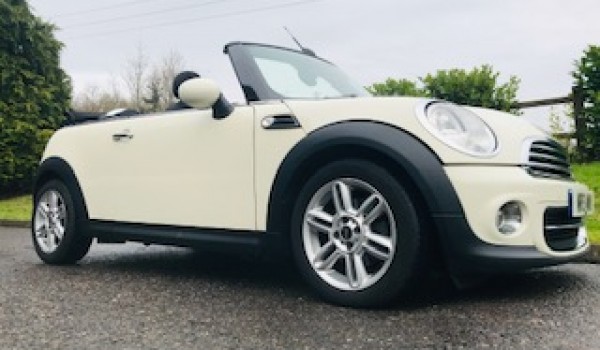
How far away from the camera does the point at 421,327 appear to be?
269cm

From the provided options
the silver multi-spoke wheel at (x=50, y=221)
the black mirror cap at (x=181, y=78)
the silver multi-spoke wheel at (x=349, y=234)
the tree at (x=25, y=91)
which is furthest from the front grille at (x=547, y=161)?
the tree at (x=25, y=91)

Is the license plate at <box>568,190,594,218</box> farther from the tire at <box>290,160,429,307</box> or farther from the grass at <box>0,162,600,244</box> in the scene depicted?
the grass at <box>0,162,600,244</box>

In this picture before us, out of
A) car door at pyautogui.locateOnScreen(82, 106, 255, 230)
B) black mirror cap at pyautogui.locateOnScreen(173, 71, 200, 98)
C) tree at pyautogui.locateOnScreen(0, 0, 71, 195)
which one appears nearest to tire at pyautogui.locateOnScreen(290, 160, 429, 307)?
car door at pyautogui.locateOnScreen(82, 106, 255, 230)

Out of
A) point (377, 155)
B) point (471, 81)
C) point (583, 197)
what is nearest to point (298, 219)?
point (377, 155)

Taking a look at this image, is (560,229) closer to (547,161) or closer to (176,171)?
(547,161)

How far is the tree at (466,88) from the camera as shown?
9.23 metres

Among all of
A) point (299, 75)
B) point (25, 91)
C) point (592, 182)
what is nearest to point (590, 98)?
point (592, 182)

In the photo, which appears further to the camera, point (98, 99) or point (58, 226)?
point (98, 99)

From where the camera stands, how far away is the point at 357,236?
10.2 ft

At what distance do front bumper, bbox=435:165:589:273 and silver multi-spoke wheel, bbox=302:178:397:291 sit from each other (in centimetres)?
29

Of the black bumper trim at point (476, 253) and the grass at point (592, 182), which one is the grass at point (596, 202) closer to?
the grass at point (592, 182)

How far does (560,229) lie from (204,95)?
1978mm

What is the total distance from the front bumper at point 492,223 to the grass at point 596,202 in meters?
1.75

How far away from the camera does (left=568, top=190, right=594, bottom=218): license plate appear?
3133mm
